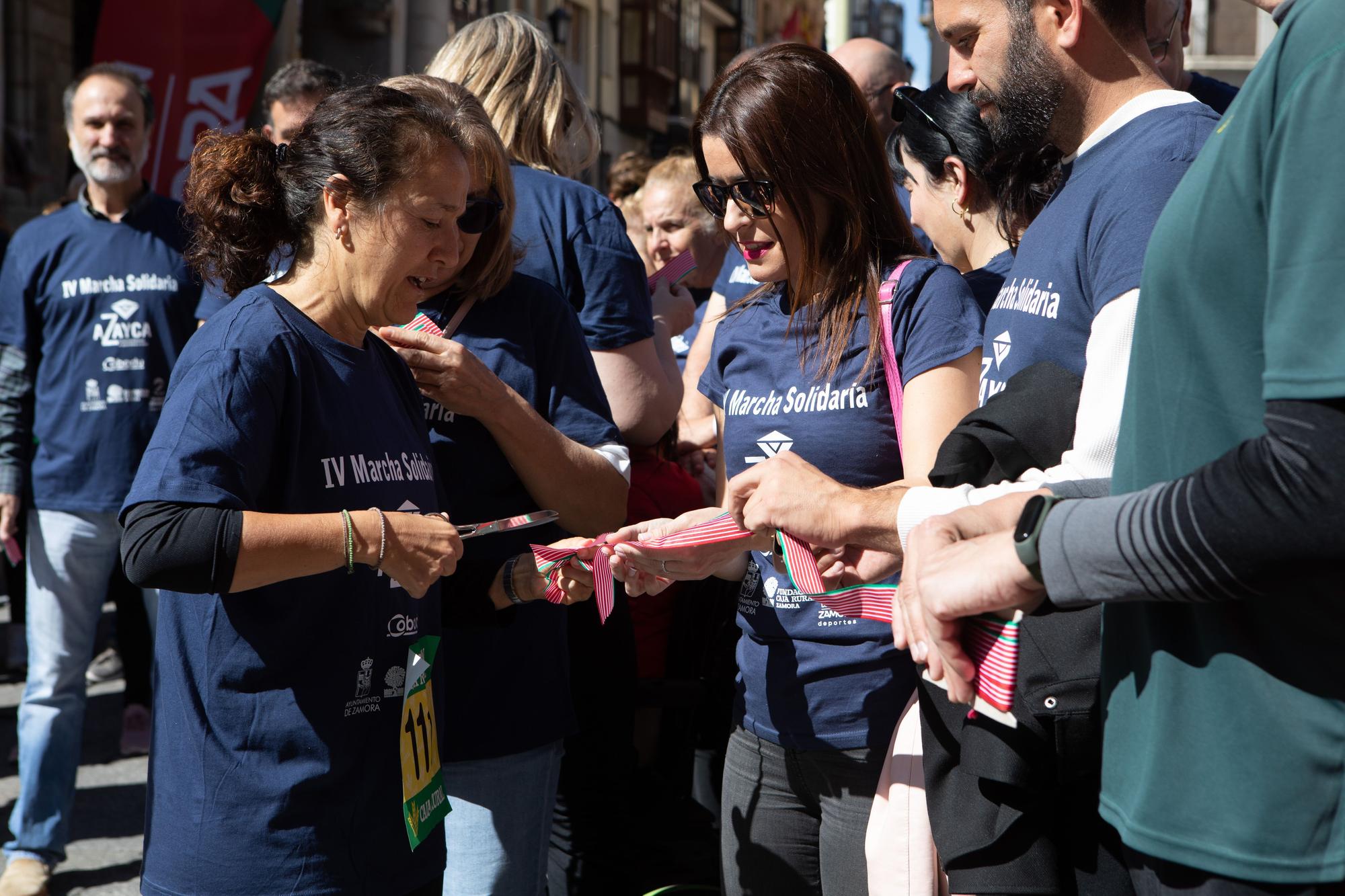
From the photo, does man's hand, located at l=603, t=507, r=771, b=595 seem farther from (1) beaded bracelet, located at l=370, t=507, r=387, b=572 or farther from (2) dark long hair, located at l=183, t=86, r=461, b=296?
(2) dark long hair, located at l=183, t=86, r=461, b=296

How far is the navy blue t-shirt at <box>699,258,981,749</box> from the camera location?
2332 millimetres

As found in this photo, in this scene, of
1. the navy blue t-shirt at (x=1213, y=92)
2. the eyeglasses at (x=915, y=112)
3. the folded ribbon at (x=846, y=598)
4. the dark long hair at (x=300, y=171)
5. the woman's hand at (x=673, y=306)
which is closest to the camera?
the folded ribbon at (x=846, y=598)

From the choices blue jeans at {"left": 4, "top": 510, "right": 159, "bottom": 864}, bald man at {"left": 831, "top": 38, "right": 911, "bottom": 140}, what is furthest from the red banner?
bald man at {"left": 831, "top": 38, "right": 911, "bottom": 140}

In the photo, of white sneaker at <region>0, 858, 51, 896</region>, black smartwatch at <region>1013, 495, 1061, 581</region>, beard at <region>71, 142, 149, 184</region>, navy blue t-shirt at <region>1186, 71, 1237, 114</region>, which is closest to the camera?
black smartwatch at <region>1013, 495, 1061, 581</region>

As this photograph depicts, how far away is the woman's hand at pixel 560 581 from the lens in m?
2.46

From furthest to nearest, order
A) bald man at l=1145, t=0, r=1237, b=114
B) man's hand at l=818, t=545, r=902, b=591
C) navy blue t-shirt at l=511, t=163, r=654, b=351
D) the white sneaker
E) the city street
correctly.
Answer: the city street < the white sneaker < navy blue t-shirt at l=511, t=163, r=654, b=351 < bald man at l=1145, t=0, r=1237, b=114 < man's hand at l=818, t=545, r=902, b=591

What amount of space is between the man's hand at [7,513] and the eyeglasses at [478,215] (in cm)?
282

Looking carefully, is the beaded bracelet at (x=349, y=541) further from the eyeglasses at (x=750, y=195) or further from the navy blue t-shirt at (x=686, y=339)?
the navy blue t-shirt at (x=686, y=339)

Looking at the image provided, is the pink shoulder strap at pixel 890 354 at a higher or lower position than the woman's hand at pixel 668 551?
higher

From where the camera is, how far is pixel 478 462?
262 centimetres

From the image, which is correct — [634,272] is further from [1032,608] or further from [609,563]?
[1032,608]

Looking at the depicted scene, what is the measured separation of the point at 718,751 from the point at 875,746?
3.87 feet

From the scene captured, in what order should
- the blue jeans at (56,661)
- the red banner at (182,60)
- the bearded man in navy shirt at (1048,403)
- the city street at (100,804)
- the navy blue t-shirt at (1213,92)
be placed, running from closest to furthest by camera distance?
the bearded man in navy shirt at (1048,403)
the navy blue t-shirt at (1213,92)
the blue jeans at (56,661)
the city street at (100,804)
the red banner at (182,60)

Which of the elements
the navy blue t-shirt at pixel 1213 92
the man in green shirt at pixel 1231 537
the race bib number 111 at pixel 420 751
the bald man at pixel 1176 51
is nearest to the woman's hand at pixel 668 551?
the race bib number 111 at pixel 420 751
